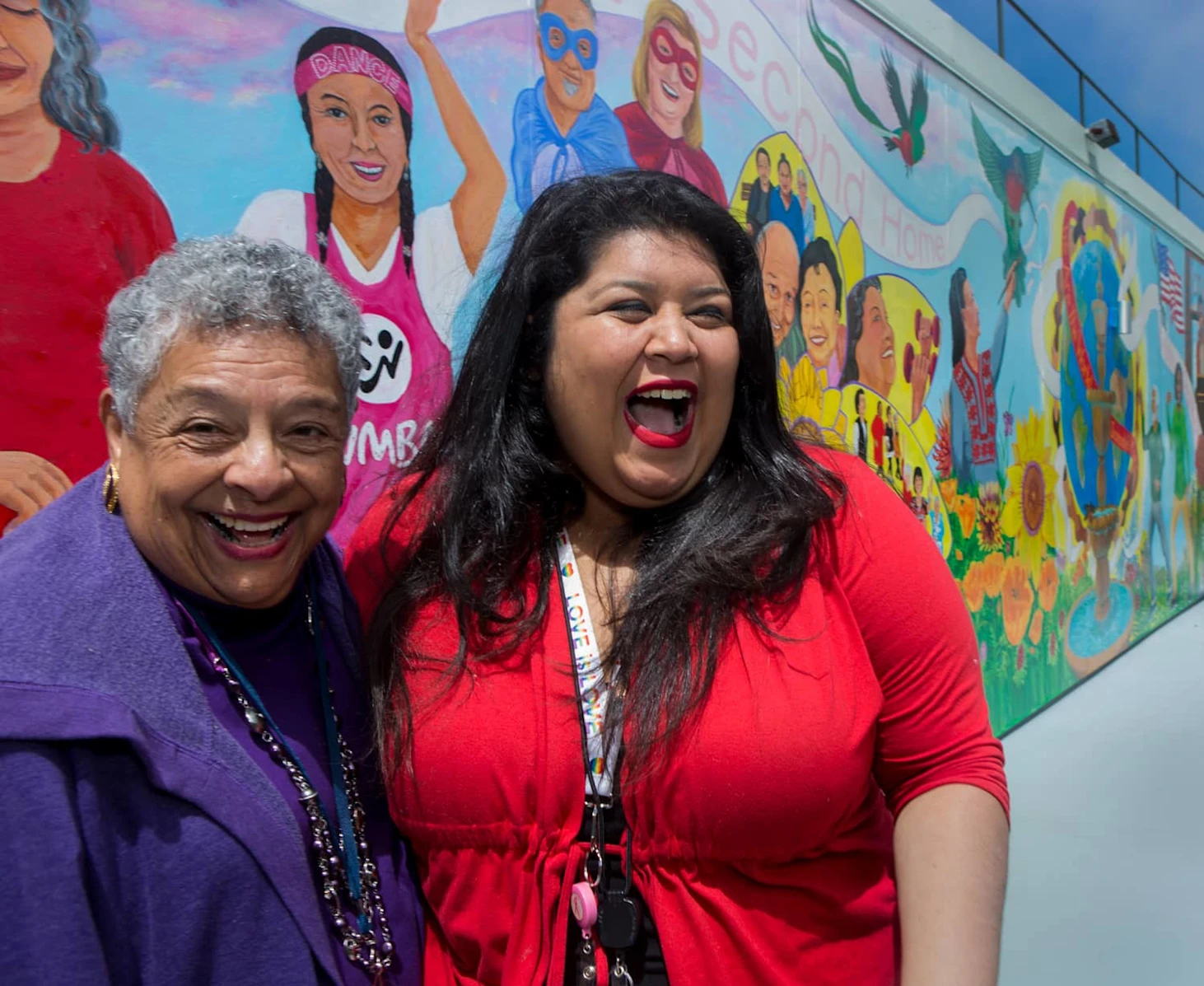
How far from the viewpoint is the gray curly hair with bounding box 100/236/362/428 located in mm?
1243

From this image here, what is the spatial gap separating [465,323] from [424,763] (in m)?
1.49

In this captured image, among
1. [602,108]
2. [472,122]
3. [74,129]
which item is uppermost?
[602,108]

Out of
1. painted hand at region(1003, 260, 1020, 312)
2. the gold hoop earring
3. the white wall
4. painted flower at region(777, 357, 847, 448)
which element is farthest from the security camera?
the gold hoop earring

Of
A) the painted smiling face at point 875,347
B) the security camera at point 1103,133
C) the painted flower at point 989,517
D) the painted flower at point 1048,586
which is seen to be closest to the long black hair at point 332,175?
the painted smiling face at point 875,347

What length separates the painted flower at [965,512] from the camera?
504 cm

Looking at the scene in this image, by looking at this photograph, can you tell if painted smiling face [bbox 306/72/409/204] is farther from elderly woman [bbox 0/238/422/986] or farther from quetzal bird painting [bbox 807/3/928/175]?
quetzal bird painting [bbox 807/3/928/175]

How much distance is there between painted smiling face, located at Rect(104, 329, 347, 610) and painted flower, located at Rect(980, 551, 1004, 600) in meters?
4.66

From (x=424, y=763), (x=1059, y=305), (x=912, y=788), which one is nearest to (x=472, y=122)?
(x=424, y=763)

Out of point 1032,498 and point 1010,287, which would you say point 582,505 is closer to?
point 1010,287

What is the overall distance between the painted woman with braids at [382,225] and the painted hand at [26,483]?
2.22ft

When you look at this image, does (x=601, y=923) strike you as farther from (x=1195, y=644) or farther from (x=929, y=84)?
(x=1195, y=644)

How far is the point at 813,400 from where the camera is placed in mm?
4047

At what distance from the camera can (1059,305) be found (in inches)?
255

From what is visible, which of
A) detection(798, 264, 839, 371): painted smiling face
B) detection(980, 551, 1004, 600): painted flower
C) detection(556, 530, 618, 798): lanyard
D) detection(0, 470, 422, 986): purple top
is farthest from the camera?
detection(980, 551, 1004, 600): painted flower
